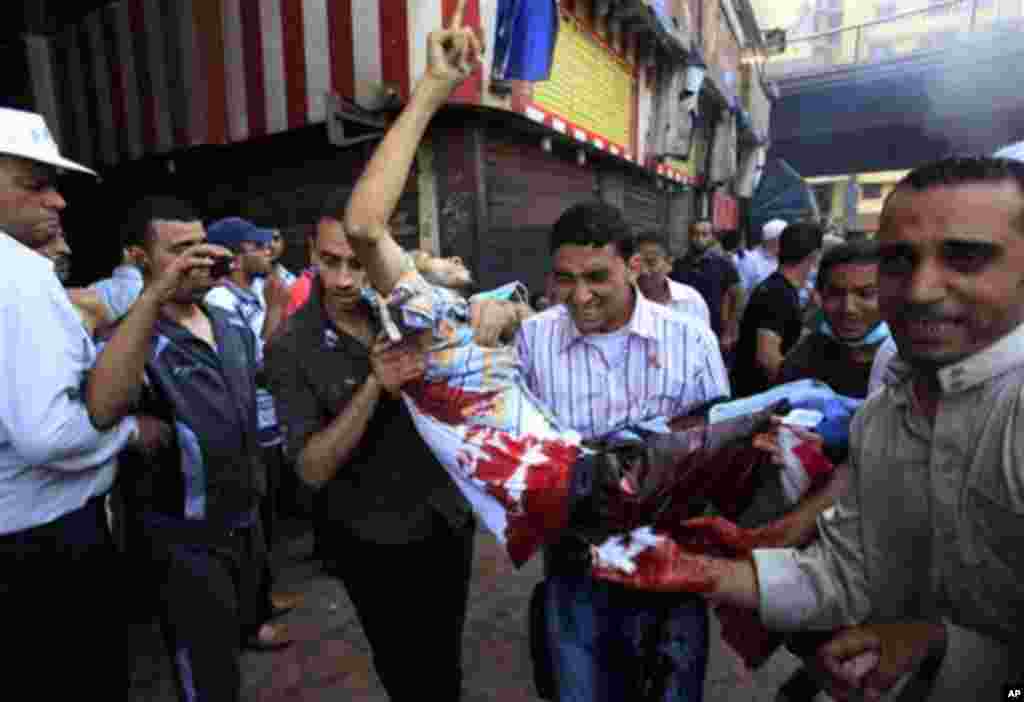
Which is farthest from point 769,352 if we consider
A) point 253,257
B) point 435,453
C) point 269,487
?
point 253,257

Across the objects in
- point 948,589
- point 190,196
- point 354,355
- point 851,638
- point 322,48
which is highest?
point 322,48

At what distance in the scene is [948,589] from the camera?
39.1 inches

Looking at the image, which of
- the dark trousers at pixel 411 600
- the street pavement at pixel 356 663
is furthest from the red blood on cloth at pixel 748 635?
the street pavement at pixel 356 663

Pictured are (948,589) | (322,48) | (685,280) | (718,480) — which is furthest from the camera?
(685,280)

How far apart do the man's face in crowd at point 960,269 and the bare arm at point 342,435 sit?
3.57 feet

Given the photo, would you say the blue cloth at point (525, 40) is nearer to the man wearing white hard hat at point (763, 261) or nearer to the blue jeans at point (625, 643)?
the man wearing white hard hat at point (763, 261)

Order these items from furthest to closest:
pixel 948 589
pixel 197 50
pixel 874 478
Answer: pixel 197 50 → pixel 874 478 → pixel 948 589

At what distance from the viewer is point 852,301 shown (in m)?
2.10

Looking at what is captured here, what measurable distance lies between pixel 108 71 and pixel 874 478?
24.1ft

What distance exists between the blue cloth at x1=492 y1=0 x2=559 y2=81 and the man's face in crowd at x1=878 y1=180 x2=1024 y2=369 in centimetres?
368

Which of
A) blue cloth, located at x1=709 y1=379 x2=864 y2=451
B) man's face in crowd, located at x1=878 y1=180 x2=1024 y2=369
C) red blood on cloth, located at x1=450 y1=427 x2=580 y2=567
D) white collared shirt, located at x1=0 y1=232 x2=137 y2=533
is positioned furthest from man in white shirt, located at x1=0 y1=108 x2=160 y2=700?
man's face in crowd, located at x1=878 y1=180 x2=1024 y2=369

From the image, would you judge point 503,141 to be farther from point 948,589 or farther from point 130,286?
point 948,589

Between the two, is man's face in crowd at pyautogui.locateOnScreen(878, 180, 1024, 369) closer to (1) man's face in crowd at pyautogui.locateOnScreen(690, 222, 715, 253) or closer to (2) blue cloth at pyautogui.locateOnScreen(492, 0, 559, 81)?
(2) blue cloth at pyautogui.locateOnScreen(492, 0, 559, 81)

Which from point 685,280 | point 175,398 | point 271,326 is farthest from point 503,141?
point 175,398
